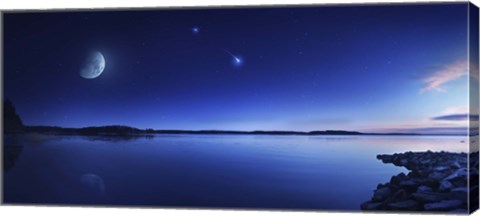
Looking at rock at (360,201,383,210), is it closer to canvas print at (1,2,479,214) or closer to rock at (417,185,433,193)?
canvas print at (1,2,479,214)

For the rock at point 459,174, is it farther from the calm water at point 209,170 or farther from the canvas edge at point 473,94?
the calm water at point 209,170

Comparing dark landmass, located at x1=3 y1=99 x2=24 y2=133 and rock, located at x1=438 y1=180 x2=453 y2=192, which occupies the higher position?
dark landmass, located at x1=3 y1=99 x2=24 y2=133

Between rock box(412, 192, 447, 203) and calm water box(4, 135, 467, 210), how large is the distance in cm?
30

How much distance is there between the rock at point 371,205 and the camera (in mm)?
7039

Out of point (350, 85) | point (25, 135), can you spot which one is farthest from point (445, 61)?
point (25, 135)

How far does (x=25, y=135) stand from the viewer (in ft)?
25.1

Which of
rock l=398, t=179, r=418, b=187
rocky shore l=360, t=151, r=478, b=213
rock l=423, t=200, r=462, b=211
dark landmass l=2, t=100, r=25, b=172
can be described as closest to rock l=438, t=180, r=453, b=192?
rocky shore l=360, t=151, r=478, b=213

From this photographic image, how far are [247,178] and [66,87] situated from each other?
1952 millimetres

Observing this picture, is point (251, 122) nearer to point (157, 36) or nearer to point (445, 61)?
point (157, 36)

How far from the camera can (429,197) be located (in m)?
6.89

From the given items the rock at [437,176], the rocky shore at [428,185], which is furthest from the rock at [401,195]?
the rock at [437,176]

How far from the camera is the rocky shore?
6.81 meters

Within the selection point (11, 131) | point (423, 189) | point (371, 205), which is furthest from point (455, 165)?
point (11, 131)

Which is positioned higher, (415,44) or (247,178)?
(415,44)
